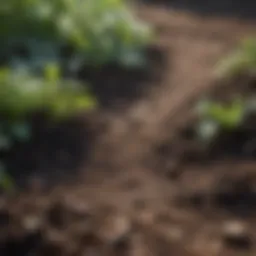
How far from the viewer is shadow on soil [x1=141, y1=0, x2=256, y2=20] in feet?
25.0

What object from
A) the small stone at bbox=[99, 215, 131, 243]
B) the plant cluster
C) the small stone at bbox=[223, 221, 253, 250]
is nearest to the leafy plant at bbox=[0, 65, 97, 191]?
the plant cluster

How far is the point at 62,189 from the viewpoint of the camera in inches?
160

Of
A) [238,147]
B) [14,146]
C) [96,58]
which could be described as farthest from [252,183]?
[96,58]

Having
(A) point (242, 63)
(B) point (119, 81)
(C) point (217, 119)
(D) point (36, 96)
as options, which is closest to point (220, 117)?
(C) point (217, 119)

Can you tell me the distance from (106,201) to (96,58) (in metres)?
1.86

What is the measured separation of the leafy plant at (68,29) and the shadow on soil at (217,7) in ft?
6.56

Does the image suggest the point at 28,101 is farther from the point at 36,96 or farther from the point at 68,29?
the point at 68,29

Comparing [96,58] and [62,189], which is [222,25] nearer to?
[96,58]

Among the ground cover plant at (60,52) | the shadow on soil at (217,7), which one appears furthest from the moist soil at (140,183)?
the shadow on soil at (217,7)

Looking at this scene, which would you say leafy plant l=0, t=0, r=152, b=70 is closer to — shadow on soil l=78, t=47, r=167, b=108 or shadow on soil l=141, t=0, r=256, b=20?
shadow on soil l=78, t=47, r=167, b=108

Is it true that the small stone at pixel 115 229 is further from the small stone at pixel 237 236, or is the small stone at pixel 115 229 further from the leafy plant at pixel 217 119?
the leafy plant at pixel 217 119

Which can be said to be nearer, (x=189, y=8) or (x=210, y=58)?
(x=210, y=58)

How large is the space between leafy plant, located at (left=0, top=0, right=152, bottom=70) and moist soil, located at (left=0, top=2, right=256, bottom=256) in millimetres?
158

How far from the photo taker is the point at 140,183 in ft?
13.6
